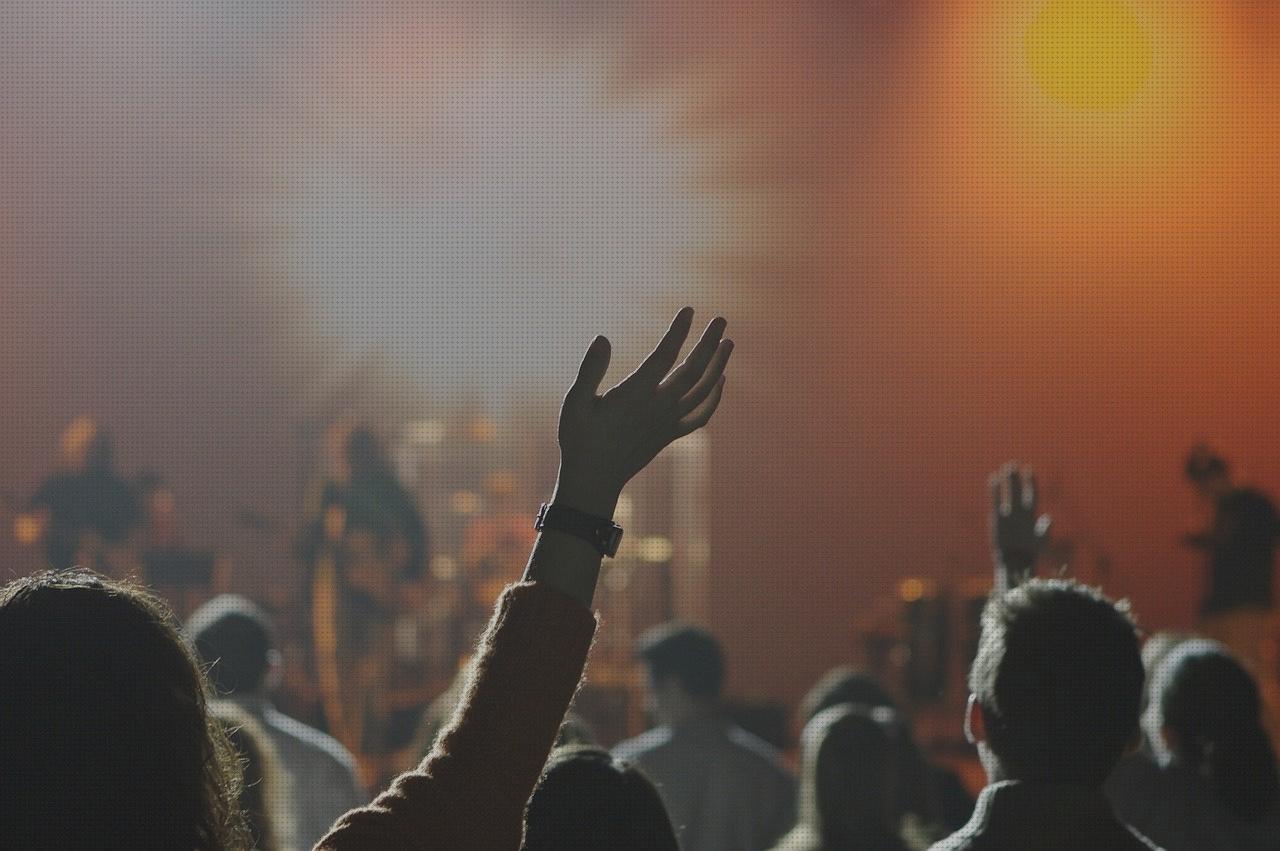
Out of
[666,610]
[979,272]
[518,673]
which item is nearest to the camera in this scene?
[518,673]

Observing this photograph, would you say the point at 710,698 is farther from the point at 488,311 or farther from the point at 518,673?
the point at 488,311

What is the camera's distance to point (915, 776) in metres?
3.31

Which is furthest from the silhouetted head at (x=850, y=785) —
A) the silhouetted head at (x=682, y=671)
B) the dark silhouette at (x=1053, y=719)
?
the silhouetted head at (x=682, y=671)

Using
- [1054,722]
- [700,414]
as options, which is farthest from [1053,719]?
[700,414]

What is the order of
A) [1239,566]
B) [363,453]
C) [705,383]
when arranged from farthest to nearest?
[1239,566]
[363,453]
[705,383]

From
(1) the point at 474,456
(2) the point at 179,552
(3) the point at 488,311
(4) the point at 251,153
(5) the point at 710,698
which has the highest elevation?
(4) the point at 251,153

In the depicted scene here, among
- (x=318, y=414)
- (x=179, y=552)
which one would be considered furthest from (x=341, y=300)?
(x=179, y=552)

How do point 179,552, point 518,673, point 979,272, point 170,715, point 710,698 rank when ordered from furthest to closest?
point 979,272, point 179,552, point 710,698, point 518,673, point 170,715

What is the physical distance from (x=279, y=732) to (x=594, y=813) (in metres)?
1.96

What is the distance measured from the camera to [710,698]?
4262 millimetres

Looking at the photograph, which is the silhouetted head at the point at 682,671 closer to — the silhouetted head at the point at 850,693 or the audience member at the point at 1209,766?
the silhouetted head at the point at 850,693

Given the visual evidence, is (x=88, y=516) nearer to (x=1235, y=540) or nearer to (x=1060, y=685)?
(x=1235, y=540)

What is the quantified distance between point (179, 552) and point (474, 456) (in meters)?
2.83

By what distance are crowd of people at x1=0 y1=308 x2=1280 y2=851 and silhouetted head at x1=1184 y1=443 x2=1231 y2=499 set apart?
17.6 feet
